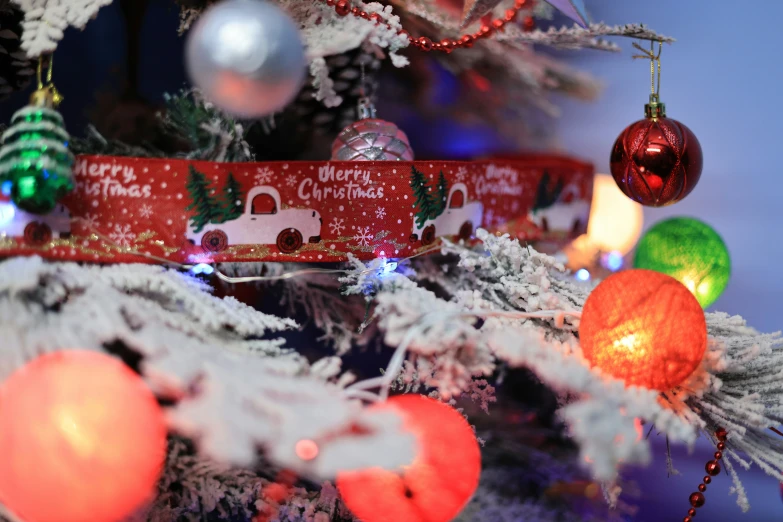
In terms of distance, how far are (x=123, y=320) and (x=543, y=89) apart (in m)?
0.82

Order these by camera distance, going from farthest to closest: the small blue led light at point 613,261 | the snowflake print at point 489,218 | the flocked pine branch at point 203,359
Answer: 1. the small blue led light at point 613,261
2. the snowflake print at point 489,218
3. the flocked pine branch at point 203,359

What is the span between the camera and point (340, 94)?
0.75 metres

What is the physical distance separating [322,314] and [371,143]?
0.62 feet

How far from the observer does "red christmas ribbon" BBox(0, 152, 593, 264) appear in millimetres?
498

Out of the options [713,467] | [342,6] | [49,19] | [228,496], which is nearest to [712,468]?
[713,467]

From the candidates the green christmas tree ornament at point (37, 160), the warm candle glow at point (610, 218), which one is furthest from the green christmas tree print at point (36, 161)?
the warm candle glow at point (610, 218)

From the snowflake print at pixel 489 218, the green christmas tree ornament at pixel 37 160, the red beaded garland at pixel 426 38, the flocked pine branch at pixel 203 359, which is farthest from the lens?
the snowflake print at pixel 489 218

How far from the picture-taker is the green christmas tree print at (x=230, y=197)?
531mm

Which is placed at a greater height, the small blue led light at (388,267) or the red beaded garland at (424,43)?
the red beaded garland at (424,43)

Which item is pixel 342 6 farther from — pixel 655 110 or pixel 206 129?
pixel 655 110

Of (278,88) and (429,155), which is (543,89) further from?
(278,88)

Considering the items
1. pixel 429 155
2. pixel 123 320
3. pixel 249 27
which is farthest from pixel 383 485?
pixel 429 155

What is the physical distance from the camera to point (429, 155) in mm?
1030

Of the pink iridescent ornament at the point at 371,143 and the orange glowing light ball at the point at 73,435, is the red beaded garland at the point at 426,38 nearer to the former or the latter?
the pink iridescent ornament at the point at 371,143
